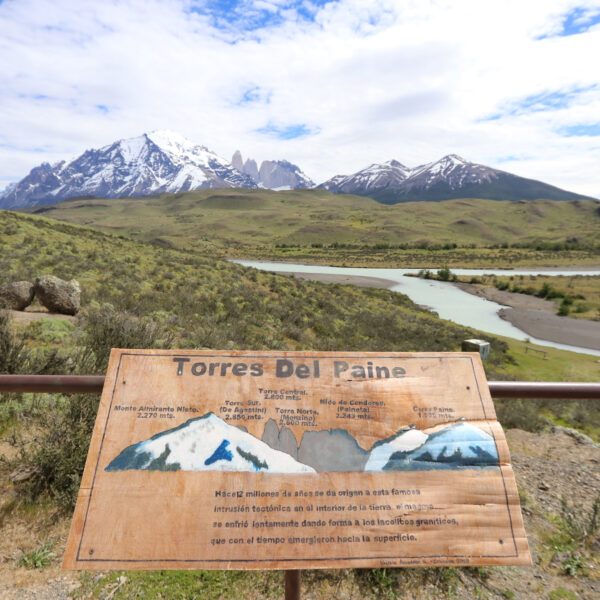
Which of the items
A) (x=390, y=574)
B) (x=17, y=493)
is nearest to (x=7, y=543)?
(x=17, y=493)

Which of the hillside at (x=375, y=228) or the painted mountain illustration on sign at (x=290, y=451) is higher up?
the hillside at (x=375, y=228)

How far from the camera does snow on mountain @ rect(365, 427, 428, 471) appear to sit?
6.70ft

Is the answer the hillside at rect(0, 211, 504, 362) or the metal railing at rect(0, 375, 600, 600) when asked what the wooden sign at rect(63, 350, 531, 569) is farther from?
the hillside at rect(0, 211, 504, 362)

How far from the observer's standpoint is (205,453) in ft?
6.64

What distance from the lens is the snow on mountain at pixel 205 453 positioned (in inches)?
78.7

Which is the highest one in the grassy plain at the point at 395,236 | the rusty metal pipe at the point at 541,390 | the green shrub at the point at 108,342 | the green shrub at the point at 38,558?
the grassy plain at the point at 395,236

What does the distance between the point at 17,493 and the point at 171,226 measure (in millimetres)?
178983

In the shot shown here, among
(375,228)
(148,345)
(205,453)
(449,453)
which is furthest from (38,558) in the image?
(375,228)

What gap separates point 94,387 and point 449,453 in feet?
7.49

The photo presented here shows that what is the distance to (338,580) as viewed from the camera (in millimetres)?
3096

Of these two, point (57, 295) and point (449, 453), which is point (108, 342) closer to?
point (57, 295)

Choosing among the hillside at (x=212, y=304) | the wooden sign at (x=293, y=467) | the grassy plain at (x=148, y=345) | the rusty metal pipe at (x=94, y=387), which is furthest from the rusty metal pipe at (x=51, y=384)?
the hillside at (x=212, y=304)

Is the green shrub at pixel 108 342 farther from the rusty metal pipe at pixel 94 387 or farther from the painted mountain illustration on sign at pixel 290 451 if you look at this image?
the painted mountain illustration on sign at pixel 290 451

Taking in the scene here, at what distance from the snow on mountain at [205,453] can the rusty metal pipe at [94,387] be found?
59 cm
